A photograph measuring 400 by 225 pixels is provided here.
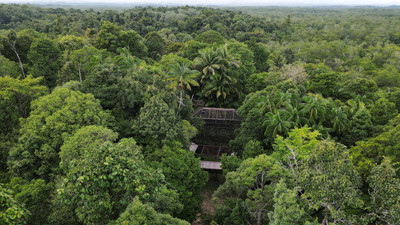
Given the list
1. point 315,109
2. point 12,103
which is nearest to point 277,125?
point 315,109

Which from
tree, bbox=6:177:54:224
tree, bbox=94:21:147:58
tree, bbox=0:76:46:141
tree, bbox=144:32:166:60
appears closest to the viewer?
tree, bbox=6:177:54:224

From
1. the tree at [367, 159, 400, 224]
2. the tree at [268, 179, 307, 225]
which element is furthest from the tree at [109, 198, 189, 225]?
the tree at [367, 159, 400, 224]

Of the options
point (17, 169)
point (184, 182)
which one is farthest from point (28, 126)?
point (184, 182)

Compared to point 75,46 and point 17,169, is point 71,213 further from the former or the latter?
point 75,46

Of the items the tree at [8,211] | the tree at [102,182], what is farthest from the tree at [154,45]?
the tree at [8,211]

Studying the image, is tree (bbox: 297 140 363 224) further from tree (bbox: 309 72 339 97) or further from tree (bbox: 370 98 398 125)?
tree (bbox: 309 72 339 97)

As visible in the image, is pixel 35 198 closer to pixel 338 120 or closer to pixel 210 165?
pixel 210 165
